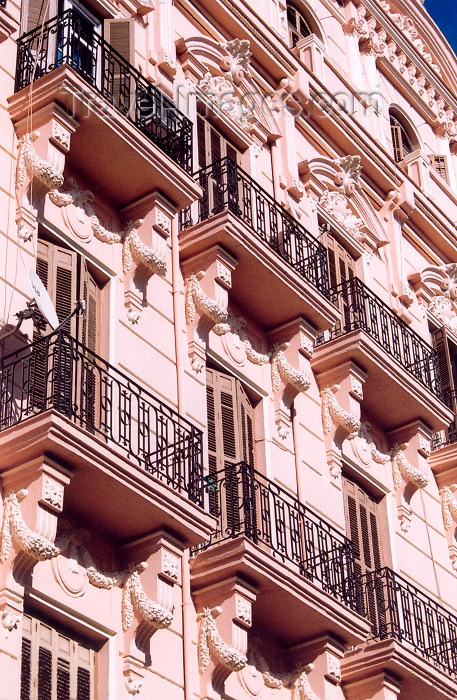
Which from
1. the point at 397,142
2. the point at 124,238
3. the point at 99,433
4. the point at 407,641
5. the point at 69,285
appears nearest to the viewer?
the point at 99,433

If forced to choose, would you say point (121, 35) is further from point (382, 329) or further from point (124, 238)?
point (382, 329)

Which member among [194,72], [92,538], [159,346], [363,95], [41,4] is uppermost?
[363,95]

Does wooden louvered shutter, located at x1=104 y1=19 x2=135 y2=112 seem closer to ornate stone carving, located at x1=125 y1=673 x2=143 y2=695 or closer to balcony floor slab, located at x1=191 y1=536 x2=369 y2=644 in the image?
balcony floor slab, located at x1=191 y1=536 x2=369 y2=644

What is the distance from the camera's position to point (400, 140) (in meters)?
26.4

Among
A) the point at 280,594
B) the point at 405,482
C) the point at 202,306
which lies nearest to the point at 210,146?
the point at 202,306

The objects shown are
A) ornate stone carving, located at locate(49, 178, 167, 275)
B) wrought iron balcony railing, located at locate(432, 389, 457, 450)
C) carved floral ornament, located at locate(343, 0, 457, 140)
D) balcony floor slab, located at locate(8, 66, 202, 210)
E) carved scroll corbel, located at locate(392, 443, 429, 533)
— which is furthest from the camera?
carved floral ornament, located at locate(343, 0, 457, 140)

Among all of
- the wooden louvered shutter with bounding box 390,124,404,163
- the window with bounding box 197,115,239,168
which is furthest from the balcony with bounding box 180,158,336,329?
the wooden louvered shutter with bounding box 390,124,404,163

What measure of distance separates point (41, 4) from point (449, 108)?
12.4 metres

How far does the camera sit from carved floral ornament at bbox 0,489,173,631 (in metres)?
13.4

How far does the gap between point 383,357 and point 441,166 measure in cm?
839

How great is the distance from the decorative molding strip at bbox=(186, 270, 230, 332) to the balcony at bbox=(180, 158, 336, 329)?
569mm

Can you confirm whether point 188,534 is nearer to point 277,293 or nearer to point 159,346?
point 159,346

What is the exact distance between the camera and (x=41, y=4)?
17766mm

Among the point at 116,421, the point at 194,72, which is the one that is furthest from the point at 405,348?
the point at 116,421
